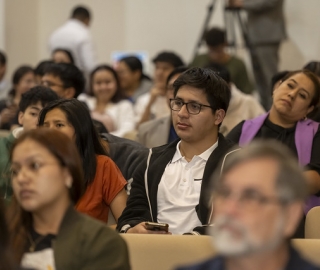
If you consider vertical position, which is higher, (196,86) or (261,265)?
(196,86)

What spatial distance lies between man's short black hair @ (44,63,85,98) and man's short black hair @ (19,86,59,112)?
709 mm

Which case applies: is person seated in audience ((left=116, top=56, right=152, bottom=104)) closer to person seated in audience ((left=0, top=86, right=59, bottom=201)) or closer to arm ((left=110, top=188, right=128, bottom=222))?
person seated in audience ((left=0, top=86, right=59, bottom=201))

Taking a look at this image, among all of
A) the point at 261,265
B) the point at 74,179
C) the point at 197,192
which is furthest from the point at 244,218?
the point at 197,192

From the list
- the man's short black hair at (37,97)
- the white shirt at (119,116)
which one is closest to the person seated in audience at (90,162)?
the man's short black hair at (37,97)

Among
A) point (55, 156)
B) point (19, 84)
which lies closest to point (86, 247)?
point (55, 156)

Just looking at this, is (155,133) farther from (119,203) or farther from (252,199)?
(252,199)

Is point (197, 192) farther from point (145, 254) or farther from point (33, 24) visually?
point (33, 24)

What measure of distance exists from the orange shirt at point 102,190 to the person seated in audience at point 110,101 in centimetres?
274

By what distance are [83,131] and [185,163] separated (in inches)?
17.9

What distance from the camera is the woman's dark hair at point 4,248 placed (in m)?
2.04

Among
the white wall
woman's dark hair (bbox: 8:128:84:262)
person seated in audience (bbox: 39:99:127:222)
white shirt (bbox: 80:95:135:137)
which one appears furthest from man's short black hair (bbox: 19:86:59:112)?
the white wall

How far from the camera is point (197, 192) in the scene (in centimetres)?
327

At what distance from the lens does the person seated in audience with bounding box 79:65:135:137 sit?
20.1ft

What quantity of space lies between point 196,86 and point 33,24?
6.49 m
